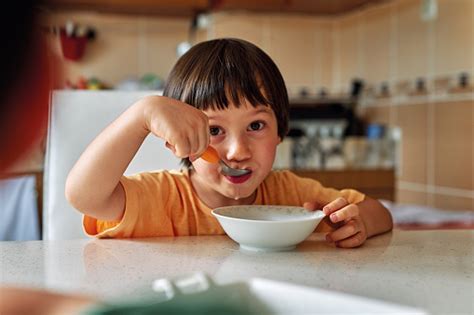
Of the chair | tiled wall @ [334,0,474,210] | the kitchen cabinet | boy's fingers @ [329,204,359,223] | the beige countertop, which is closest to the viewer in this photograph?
the beige countertop

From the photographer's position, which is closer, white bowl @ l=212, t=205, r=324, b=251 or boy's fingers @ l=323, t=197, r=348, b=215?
white bowl @ l=212, t=205, r=324, b=251

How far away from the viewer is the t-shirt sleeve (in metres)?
0.88

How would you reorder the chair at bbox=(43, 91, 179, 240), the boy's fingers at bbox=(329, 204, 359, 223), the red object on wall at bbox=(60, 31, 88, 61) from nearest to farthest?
1. the boy's fingers at bbox=(329, 204, 359, 223)
2. the chair at bbox=(43, 91, 179, 240)
3. the red object on wall at bbox=(60, 31, 88, 61)

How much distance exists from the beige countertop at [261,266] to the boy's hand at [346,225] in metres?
0.02

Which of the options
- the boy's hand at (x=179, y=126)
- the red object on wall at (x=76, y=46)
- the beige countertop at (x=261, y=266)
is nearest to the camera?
the beige countertop at (x=261, y=266)

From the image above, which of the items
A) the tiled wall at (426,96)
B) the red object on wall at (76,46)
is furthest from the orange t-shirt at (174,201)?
the red object on wall at (76,46)

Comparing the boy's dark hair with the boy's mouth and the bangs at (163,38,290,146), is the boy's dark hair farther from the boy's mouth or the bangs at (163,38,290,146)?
the boy's mouth

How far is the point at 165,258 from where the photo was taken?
2.22 feet

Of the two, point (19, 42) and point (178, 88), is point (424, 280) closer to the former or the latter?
point (19, 42)

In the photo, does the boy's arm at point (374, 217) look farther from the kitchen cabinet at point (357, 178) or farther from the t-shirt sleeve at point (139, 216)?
the kitchen cabinet at point (357, 178)

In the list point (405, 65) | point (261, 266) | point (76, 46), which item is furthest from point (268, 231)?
point (76, 46)

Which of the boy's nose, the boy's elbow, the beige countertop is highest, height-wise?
the boy's nose

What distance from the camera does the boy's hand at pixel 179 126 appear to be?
0.70 metres


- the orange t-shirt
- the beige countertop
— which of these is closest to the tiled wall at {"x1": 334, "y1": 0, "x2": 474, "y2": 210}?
the orange t-shirt
